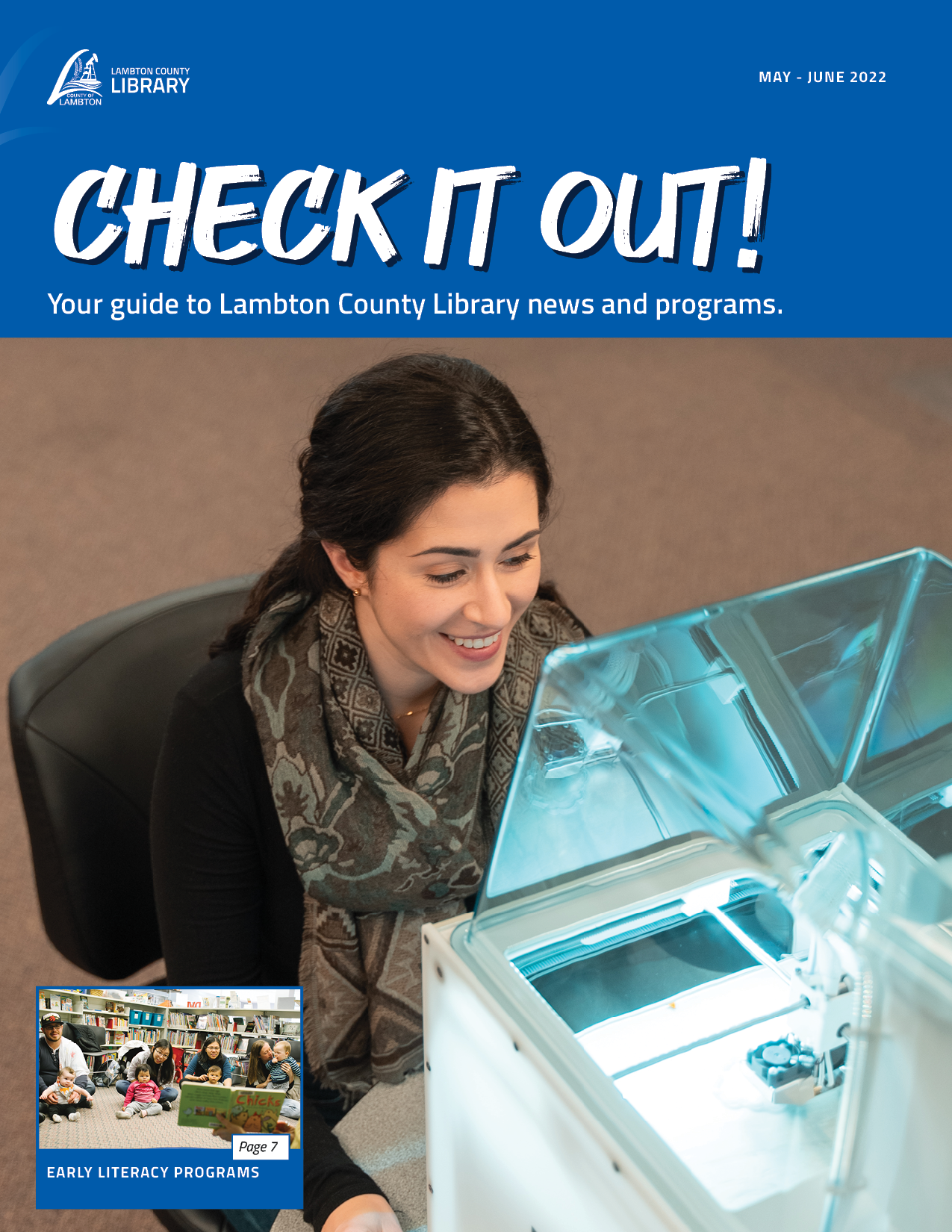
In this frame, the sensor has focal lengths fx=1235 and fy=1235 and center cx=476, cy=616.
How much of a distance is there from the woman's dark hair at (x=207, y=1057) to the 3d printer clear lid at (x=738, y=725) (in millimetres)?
279

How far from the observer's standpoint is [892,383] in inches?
164

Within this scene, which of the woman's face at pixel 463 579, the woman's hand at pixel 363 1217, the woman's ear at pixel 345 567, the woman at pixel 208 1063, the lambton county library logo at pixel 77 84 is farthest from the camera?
the lambton county library logo at pixel 77 84

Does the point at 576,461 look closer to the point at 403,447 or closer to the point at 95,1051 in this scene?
the point at 403,447

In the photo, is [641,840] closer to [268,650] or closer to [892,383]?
[268,650]

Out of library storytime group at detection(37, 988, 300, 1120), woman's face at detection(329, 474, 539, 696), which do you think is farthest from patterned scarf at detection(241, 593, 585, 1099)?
library storytime group at detection(37, 988, 300, 1120)

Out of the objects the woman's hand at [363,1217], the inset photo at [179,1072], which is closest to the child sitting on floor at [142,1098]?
the inset photo at [179,1072]

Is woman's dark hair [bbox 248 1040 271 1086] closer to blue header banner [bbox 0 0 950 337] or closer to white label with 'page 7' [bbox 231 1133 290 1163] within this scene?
white label with 'page 7' [bbox 231 1133 290 1163]

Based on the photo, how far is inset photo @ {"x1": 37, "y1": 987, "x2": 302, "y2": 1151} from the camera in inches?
36.9

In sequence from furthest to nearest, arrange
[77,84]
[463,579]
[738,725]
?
[77,84] → [463,579] → [738,725]

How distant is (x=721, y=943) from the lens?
80cm

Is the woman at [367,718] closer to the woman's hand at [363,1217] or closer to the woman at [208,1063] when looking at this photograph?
the woman's hand at [363,1217]

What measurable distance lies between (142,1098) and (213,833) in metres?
0.44

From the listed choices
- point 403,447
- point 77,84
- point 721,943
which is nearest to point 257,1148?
point 721,943

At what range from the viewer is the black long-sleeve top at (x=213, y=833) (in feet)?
4.39
